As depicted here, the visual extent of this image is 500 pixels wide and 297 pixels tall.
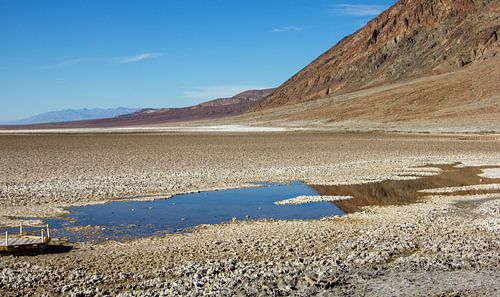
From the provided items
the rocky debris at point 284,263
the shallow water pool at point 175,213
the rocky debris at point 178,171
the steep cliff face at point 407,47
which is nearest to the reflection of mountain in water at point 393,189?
the shallow water pool at point 175,213

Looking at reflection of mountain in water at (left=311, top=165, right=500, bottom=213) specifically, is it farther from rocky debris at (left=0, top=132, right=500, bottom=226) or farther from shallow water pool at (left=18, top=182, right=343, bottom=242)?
rocky debris at (left=0, top=132, right=500, bottom=226)

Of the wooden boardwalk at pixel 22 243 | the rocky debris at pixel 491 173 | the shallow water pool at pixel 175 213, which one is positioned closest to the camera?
the wooden boardwalk at pixel 22 243

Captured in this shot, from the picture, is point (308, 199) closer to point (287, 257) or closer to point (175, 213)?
point (175, 213)

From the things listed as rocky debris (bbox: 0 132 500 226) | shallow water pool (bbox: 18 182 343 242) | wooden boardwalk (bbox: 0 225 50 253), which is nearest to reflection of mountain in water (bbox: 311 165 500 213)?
shallow water pool (bbox: 18 182 343 242)

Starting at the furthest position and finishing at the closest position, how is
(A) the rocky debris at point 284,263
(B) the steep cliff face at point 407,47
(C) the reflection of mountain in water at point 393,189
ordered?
(B) the steep cliff face at point 407,47, (C) the reflection of mountain in water at point 393,189, (A) the rocky debris at point 284,263

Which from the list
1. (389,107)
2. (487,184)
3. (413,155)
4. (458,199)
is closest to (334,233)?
(458,199)

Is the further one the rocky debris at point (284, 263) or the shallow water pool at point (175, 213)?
the shallow water pool at point (175, 213)

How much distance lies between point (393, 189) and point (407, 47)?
408 ft

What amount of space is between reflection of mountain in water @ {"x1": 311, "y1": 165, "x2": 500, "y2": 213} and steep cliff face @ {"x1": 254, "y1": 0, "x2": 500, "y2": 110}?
95.9m

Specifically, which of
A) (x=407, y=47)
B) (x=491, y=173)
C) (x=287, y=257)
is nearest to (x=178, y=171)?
(x=491, y=173)

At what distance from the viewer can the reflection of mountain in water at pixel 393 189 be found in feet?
58.3

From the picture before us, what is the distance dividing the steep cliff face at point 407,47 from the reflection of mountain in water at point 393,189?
95.9 meters

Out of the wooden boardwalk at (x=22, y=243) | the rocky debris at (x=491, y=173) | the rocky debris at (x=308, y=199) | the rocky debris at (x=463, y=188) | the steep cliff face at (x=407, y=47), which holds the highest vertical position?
the steep cliff face at (x=407, y=47)

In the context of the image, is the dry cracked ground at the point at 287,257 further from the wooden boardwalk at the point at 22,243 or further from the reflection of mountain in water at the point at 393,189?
the reflection of mountain in water at the point at 393,189
